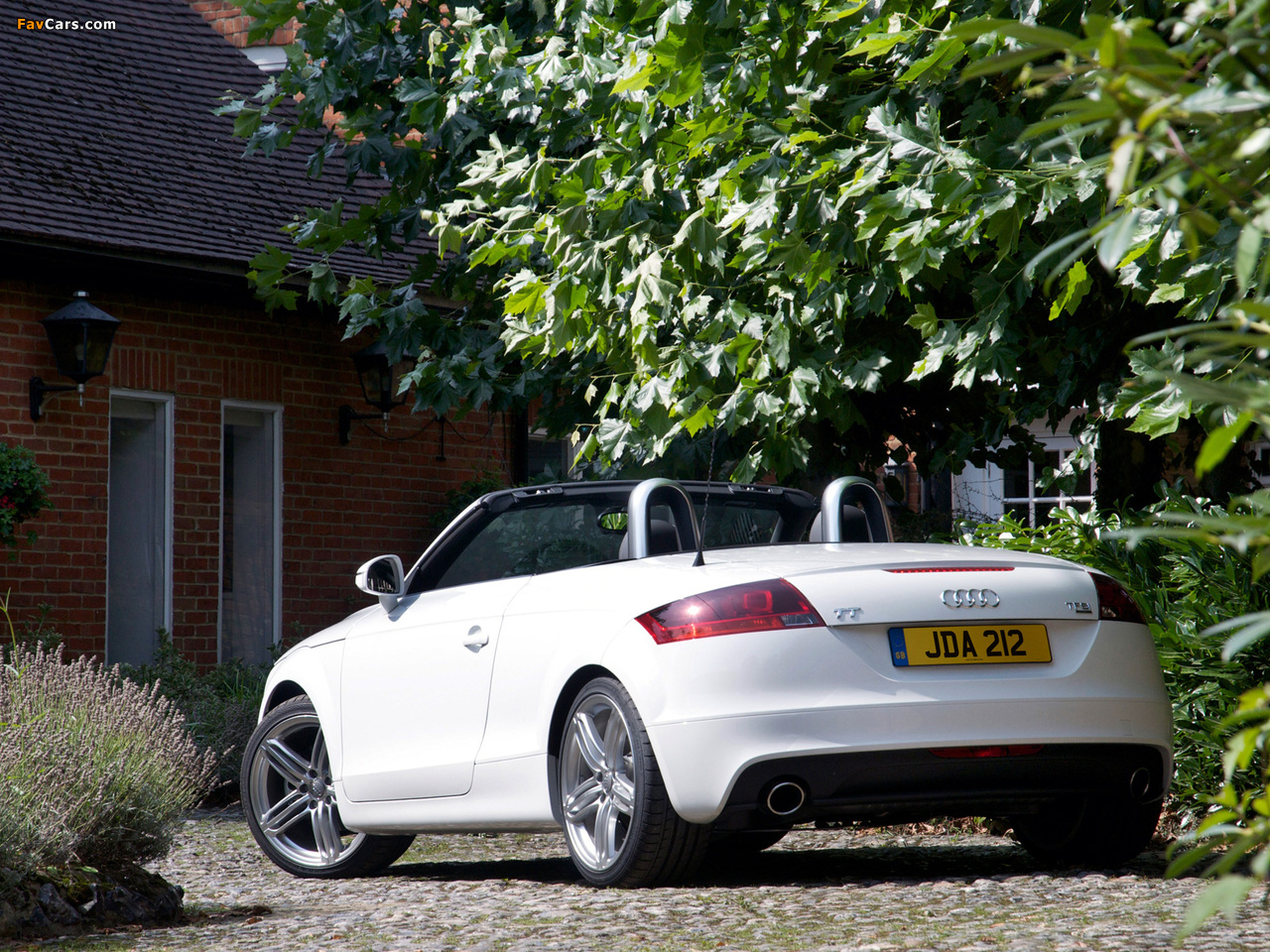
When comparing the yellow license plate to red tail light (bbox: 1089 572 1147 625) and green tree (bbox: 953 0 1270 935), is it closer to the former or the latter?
red tail light (bbox: 1089 572 1147 625)

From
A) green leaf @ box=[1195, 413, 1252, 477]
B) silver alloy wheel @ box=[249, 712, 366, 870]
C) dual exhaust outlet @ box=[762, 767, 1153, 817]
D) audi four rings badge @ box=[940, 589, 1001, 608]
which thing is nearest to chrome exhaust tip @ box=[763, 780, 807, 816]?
dual exhaust outlet @ box=[762, 767, 1153, 817]

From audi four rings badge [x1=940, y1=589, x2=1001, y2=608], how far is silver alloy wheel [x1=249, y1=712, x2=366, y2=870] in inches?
106

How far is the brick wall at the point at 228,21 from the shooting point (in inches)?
654

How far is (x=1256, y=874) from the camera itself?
4.54 ft

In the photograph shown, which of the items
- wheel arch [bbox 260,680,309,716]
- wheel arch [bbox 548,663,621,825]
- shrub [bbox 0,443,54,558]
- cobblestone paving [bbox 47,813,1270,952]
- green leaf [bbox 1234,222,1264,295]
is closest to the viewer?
green leaf [bbox 1234,222,1264,295]

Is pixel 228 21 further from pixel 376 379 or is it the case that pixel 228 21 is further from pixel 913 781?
pixel 913 781

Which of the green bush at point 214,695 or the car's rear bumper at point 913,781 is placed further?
the green bush at point 214,695

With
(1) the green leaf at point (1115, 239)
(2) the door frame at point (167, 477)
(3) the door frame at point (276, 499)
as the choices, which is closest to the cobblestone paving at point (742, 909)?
(1) the green leaf at point (1115, 239)

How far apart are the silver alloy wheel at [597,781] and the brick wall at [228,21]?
1285cm

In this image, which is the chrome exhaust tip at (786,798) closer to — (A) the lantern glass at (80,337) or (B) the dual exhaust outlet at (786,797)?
(B) the dual exhaust outlet at (786,797)

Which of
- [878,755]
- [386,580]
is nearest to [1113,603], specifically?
[878,755]

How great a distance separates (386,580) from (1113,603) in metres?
2.72

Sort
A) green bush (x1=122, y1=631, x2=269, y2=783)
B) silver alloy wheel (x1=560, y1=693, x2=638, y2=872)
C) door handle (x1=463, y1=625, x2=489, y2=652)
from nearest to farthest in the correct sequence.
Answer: silver alloy wheel (x1=560, y1=693, x2=638, y2=872) < door handle (x1=463, y1=625, x2=489, y2=652) < green bush (x1=122, y1=631, x2=269, y2=783)

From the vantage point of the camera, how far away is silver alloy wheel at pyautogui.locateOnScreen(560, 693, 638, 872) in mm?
5045
